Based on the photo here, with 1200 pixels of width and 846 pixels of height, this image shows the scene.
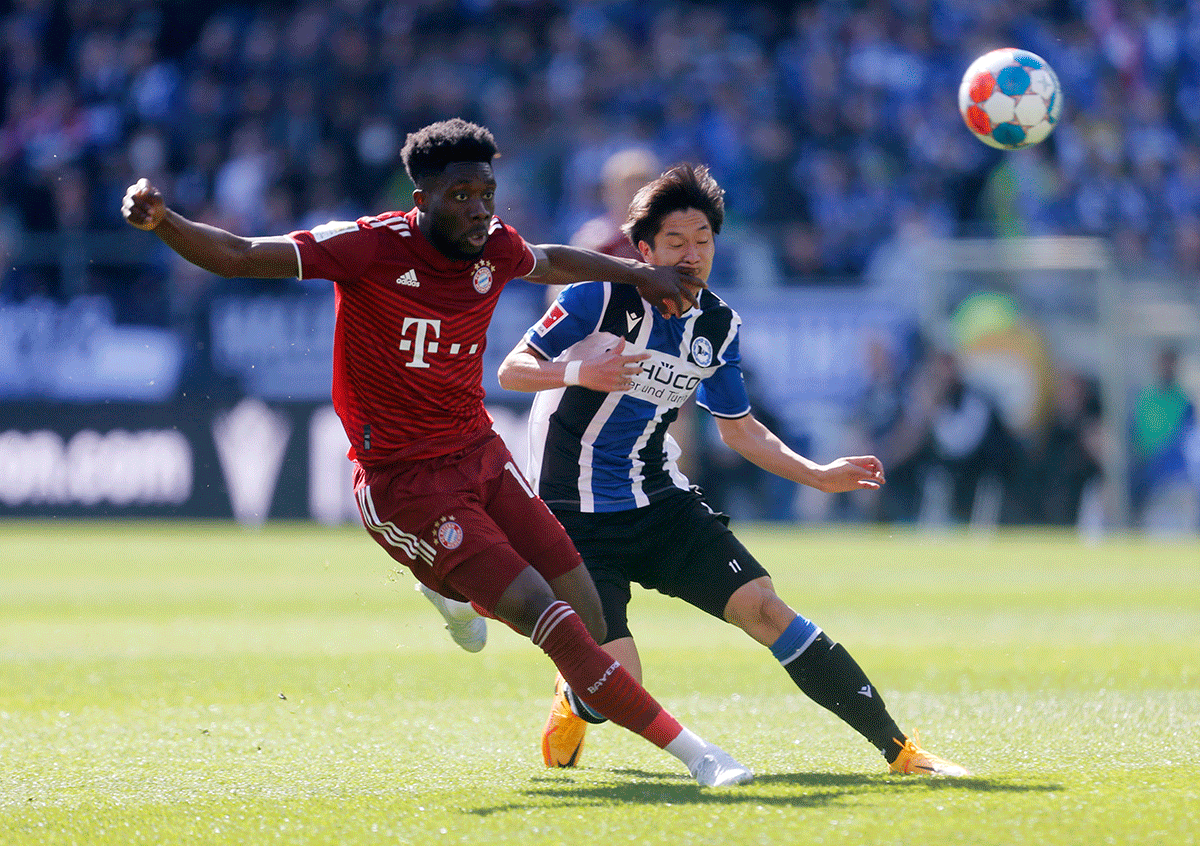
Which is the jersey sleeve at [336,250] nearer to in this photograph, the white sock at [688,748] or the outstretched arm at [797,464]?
the outstretched arm at [797,464]

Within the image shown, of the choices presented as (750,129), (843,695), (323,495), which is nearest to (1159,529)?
(750,129)

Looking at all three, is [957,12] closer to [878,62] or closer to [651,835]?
[878,62]

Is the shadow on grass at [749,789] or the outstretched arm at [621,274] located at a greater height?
the outstretched arm at [621,274]

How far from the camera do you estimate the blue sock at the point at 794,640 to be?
16.0ft

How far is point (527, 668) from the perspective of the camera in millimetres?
7852

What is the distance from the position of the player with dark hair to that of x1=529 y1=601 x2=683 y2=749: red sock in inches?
18.9

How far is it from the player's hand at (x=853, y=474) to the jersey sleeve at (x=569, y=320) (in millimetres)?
943

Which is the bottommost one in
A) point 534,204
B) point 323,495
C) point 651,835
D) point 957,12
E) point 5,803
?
point 323,495

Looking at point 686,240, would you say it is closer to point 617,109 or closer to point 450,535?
point 450,535

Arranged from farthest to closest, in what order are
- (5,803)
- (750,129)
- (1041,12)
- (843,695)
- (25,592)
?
(1041,12) < (750,129) < (25,592) < (843,695) < (5,803)

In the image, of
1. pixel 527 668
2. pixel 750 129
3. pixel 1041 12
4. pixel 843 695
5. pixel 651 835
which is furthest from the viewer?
pixel 1041 12

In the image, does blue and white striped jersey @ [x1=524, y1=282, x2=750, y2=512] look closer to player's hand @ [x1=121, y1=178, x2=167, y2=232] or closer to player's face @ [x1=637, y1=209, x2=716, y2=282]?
player's face @ [x1=637, y1=209, x2=716, y2=282]

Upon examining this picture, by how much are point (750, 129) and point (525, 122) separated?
2955mm

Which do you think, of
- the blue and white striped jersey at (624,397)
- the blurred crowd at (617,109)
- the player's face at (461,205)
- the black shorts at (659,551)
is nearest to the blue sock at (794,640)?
the black shorts at (659,551)
